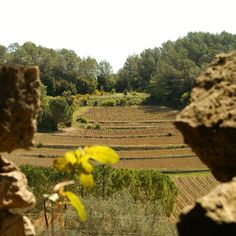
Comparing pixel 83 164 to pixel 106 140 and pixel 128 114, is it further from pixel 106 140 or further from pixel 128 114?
pixel 128 114

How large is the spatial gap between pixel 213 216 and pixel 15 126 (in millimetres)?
3099

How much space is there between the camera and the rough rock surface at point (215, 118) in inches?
181

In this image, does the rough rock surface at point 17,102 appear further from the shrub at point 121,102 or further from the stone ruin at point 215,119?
the shrub at point 121,102

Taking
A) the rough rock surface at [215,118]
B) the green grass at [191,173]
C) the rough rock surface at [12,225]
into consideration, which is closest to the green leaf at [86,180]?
the rough rock surface at [215,118]

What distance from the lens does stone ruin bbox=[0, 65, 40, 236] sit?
A: 544 centimetres

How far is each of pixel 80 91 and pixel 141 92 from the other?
17.2 metres

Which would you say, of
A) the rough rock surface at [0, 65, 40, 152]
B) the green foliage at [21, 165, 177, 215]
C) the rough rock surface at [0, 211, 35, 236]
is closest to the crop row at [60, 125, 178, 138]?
the green foliage at [21, 165, 177, 215]

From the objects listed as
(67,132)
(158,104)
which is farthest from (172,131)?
(158,104)

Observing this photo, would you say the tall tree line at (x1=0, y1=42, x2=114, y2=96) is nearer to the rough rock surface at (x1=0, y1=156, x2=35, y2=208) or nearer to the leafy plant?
the rough rock surface at (x1=0, y1=156, x2=35, y2=208)

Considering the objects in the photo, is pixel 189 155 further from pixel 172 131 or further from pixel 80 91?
pixel 80 91

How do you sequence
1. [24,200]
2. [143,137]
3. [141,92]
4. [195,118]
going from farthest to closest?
[141,92] < [143,137] < [24,200] < [195,118]

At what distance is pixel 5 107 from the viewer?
542 cm

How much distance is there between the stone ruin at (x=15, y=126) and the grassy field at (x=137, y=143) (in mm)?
35220

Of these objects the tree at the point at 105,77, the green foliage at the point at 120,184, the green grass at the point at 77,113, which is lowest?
the green grass at the point at 77,113
